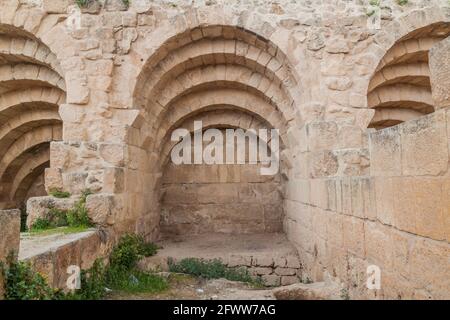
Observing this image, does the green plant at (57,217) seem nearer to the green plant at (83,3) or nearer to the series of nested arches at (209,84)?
the series of nested arches at (209,84)

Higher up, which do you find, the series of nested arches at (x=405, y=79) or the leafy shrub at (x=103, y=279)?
the series of nested arches at (x=405, y=79)

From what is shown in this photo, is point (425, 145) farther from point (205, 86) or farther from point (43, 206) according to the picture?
point (205, 86)

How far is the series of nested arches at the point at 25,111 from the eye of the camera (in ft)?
19.1

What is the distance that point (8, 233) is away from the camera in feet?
7.54

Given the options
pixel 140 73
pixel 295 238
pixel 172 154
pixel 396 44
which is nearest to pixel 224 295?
pixel 295 238

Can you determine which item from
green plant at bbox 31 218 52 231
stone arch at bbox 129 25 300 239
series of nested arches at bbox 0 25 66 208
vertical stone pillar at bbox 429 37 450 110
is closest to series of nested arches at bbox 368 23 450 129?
stone arch at bbox 129 25 300 239

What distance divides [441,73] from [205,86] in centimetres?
503

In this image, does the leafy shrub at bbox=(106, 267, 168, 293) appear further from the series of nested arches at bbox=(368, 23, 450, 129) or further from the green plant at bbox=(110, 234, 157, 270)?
the series of nested arches at bbox=(368, 23, 450, 129)

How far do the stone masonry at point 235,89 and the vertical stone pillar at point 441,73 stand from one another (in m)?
0.97

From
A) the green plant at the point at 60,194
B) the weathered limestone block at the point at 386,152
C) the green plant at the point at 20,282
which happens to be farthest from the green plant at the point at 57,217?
the weathered limestone block at the point at 386,152

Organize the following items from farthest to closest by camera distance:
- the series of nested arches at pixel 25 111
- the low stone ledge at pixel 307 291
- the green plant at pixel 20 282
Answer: the series of nested arches at pixel 25 111
the low stone ledge at pixel 307 291
the green plant at pixel 20 282

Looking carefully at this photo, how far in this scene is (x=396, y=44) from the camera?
577 centimetres

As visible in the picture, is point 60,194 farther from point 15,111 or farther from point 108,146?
point 15,111

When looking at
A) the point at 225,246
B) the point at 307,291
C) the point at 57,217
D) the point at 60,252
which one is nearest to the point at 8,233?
the point at 60,252
